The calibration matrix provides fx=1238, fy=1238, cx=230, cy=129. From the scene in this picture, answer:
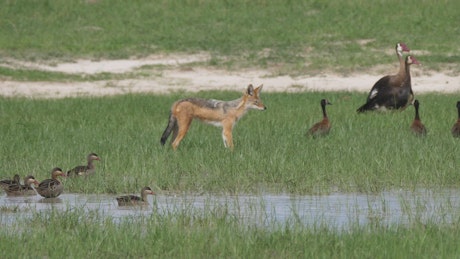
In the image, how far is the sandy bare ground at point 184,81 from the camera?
2585 cm

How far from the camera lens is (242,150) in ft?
47.2

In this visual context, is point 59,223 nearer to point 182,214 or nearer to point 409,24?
point 182,214

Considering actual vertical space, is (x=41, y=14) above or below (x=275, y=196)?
above

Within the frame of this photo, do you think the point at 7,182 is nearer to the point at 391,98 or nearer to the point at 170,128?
the point at 170,128

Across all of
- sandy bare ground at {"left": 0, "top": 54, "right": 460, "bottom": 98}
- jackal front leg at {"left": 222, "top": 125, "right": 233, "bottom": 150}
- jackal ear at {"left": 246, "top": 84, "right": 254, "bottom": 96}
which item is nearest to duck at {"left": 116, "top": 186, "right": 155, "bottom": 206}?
jackal front leg at {"left": 222, "top": 125, "right": 233, "bottom": 150}

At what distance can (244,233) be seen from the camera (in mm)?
9039

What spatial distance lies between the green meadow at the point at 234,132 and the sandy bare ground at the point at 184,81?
52cm

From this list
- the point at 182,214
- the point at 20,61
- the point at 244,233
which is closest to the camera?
the point at 244,233

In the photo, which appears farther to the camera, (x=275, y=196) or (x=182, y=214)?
(x=275, y=196)

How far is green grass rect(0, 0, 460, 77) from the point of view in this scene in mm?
30000

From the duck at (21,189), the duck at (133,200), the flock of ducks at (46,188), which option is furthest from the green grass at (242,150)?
the duck at (133,200)

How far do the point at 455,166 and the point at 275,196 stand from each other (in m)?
2.28

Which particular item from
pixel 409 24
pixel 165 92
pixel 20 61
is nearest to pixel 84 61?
pixel 20 61

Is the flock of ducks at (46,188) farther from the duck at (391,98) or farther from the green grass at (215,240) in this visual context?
the duck at (391,98)
